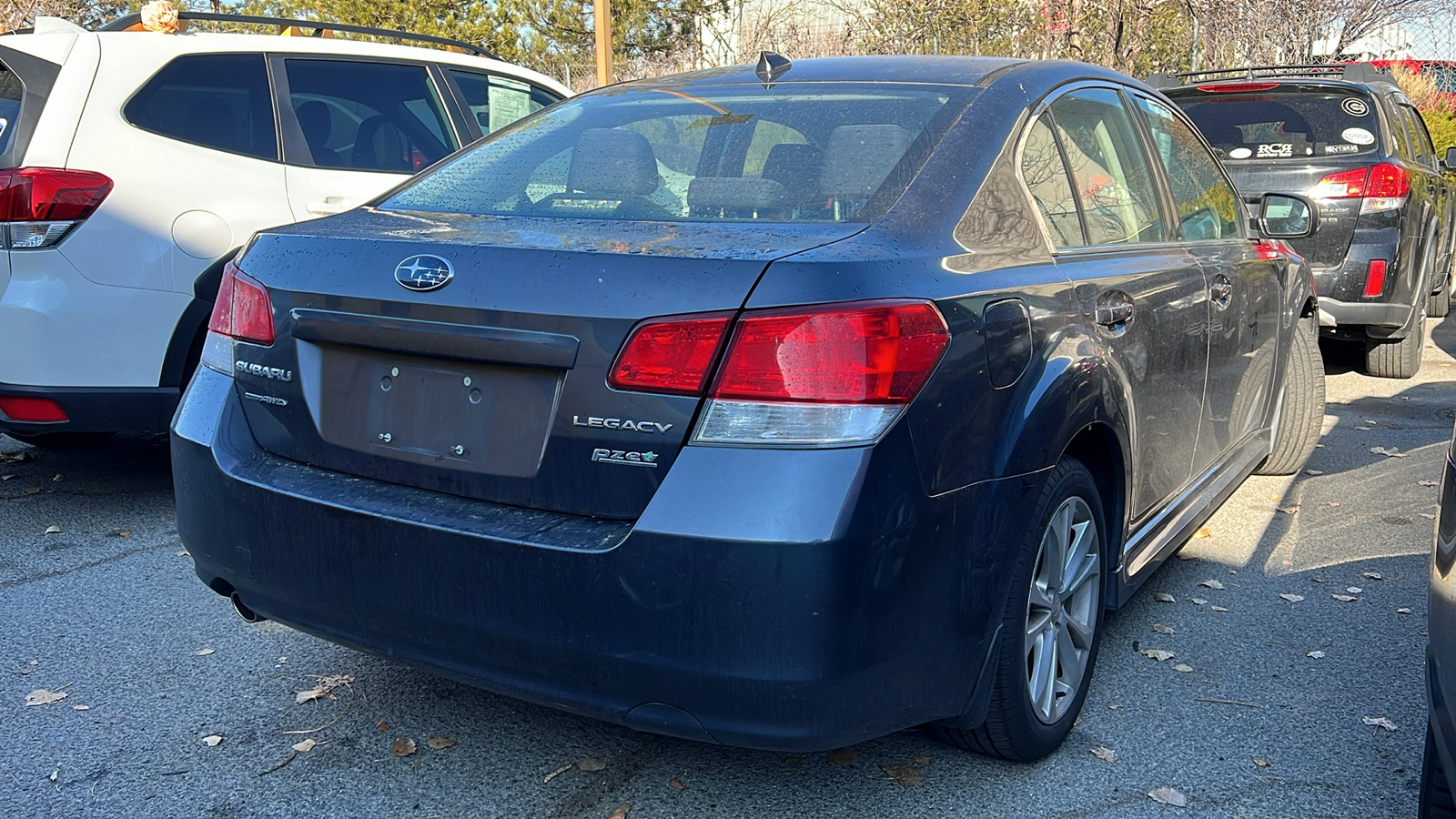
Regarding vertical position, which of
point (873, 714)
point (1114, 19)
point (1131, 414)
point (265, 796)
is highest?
point (1114, 19)

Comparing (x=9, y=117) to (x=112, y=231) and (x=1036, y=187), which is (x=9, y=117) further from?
(x=1036, y=187)

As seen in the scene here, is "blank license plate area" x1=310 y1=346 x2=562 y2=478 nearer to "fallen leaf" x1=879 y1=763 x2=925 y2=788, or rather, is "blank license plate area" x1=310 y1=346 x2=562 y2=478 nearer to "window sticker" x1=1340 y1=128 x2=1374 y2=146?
"fallen leaf" x1=879 y1=763 x2=925 y2=788

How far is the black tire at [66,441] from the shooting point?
5278 mm

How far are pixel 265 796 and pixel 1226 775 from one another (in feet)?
6.87

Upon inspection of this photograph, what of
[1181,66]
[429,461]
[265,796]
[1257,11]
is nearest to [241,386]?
[429,461]

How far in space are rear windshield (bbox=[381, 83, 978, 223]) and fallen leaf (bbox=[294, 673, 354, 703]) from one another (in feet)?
4.06

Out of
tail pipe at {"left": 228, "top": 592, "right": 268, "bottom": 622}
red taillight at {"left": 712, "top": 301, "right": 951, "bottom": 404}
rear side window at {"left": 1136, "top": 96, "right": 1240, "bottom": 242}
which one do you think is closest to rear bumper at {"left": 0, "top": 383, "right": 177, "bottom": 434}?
tail pipe at {"left": 228, "top": 592, "right": 268, "bottom": 622}

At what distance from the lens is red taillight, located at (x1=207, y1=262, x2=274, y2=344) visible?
101 inches

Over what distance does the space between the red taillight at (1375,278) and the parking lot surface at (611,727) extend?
3009 mm

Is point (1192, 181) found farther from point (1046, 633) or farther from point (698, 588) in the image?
Answer: point (698, 588)

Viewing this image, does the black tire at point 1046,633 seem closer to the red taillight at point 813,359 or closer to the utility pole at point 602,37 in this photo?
the red taillight at point 813,359

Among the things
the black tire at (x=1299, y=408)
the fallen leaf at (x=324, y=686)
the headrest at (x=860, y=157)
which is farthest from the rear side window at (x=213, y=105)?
the black tire at (x=1299, y=408)

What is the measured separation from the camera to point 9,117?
4.40 metres

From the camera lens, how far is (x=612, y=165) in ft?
9.59
